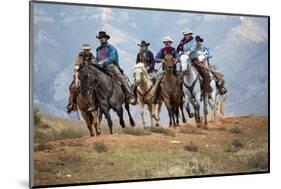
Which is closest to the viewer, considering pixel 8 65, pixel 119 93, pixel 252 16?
pixel 8 65

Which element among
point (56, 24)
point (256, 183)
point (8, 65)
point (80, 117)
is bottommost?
point (256, 183)

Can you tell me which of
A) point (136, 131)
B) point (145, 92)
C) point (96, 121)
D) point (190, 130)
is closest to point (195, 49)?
point (145, 92)

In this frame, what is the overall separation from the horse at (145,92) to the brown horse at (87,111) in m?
0.48

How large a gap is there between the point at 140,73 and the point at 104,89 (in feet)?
1.40

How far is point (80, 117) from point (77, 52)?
0.65 metres

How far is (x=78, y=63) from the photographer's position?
5.60 metres

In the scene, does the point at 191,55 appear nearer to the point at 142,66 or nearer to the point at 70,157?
the point at 142,66

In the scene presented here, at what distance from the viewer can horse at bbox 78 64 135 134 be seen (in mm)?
5633

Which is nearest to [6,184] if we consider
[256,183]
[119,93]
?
[119,93]

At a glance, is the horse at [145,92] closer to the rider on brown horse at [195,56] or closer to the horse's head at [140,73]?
the horse's head at [140,73]

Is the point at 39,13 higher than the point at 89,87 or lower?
higher

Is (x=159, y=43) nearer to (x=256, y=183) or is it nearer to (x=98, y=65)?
(x=98, y=65)

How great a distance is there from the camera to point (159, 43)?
233 inches
